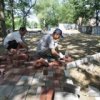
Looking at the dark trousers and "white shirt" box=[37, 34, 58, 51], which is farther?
the dark trousers

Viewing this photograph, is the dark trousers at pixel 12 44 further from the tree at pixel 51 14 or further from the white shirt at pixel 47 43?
the tree at pixel 51 14

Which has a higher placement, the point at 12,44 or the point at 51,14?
the point at 51,14

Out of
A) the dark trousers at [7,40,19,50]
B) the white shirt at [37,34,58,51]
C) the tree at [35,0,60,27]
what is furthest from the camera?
the tree at [35,0,60,27]

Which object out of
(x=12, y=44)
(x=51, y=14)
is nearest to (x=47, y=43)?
(x=12, y=44)

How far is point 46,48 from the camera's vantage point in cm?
685

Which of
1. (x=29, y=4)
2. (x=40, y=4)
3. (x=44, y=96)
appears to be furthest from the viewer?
(x=40, y=4)

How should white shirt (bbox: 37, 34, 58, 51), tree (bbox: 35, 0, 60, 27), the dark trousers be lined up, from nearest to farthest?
white shirt (bbox: 37, 34, 58, 51)
the dark trousers
tree (bbox: 35, 0, 60, 27)

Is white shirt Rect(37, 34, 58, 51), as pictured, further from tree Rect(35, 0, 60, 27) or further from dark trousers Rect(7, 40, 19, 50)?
tree Rect(35, 0, 60, 27)

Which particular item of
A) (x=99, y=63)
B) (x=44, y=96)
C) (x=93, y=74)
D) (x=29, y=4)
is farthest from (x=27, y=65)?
(x=29, y=4)

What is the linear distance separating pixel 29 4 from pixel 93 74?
4396 cm

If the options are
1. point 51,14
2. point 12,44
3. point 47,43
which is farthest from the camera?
point 51,14

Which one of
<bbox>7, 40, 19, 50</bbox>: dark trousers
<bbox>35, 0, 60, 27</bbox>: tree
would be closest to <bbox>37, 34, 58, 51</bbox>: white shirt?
<bbox>7, 40, 19, 50</bbox>: dark trousers

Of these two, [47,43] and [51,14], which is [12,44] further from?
[51,14]

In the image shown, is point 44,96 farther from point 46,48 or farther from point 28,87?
point 46,48
